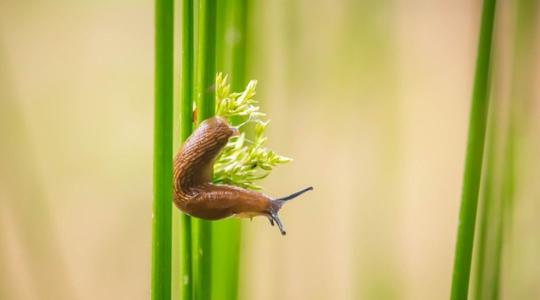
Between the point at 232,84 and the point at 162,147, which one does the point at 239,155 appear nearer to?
the point at 162,147

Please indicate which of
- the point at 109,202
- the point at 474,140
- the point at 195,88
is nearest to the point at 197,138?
the point at 195,88

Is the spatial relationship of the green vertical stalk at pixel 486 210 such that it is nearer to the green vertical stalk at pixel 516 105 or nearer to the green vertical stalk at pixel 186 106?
the green vertical stalk at pixel 516 105

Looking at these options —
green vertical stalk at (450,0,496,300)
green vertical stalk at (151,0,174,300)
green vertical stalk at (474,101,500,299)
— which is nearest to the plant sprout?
green vertical stalk at (151,0,174,300)

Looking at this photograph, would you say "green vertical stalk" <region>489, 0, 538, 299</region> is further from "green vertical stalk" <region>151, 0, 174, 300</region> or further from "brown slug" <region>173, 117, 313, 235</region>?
"green vertical stalk" <region>151, 0, 174, 300</region>

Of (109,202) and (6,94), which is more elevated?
(6,94)

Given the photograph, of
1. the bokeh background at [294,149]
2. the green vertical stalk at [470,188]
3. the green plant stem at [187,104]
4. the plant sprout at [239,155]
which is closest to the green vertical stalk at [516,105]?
the bokeh background at [294,149]

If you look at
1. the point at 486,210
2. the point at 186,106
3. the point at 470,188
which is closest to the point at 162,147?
the point at 186,106

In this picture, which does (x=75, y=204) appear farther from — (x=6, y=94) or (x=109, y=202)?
(x=6, y=94)
